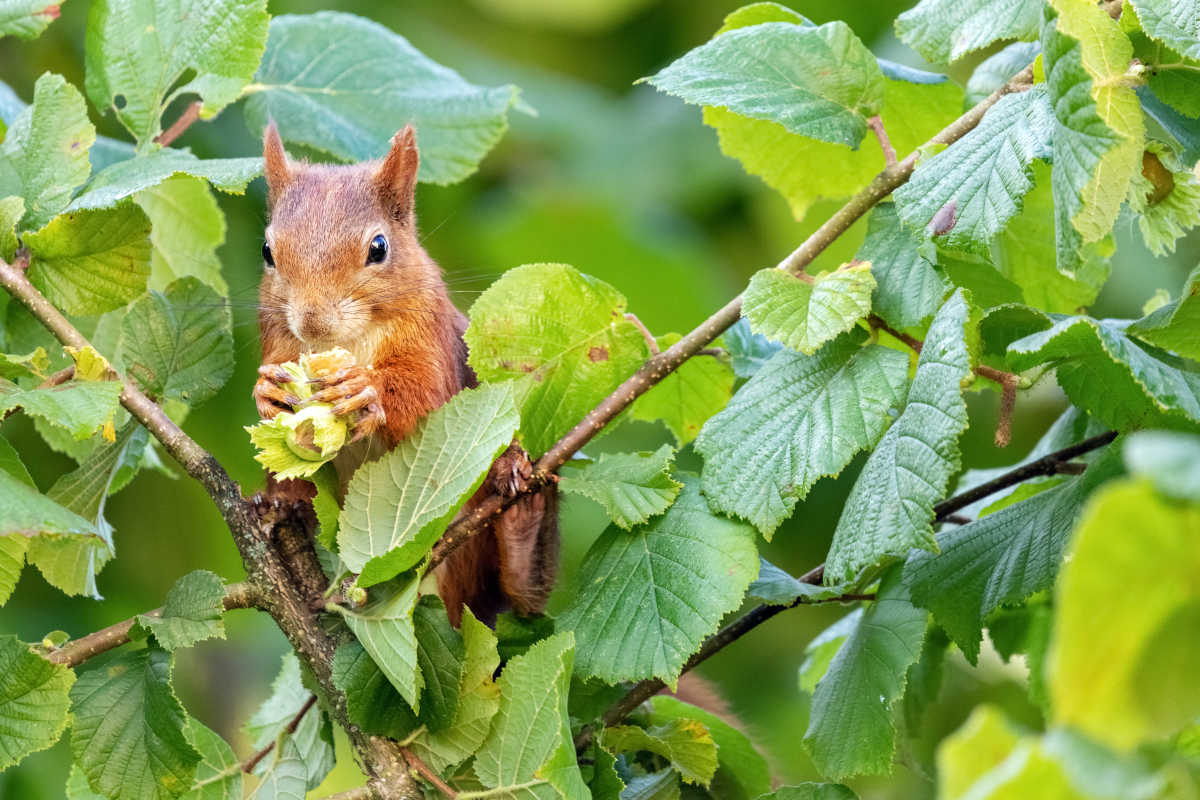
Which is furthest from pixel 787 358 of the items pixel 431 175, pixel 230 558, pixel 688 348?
pixel 230 558

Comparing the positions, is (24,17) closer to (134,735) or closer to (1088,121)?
(134,735)

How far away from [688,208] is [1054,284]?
2.12 metres

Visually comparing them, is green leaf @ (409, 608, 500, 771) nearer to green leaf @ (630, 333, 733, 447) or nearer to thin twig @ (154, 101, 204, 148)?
green leaf @ (630, 333, 733, 447)

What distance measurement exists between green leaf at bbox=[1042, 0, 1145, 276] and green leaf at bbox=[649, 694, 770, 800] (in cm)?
60

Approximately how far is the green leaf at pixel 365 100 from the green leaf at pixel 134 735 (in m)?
0.66

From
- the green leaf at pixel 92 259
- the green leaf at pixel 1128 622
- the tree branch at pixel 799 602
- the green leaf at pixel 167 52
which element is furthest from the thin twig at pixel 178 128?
the green leaf at pixel 1128 622

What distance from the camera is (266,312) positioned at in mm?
1613

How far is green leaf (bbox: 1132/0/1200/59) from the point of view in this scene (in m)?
0.88

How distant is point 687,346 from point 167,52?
596 mm

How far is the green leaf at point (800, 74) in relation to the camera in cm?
112

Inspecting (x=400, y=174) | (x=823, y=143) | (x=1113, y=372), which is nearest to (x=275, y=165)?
(x=400, y=174)

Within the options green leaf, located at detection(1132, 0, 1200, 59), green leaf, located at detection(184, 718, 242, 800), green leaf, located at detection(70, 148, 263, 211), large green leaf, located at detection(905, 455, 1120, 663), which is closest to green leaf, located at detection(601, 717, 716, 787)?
large green leaf, located at detection(905, 455, 1120, 663)

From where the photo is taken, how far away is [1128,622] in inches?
18.2

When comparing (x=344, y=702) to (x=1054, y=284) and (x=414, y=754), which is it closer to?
(x=414, y=754)
